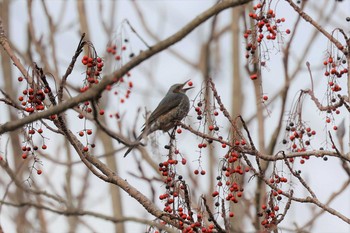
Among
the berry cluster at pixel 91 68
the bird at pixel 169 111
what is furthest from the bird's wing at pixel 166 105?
the berry cluster at pixel 91 68

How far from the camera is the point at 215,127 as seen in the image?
3.97 m

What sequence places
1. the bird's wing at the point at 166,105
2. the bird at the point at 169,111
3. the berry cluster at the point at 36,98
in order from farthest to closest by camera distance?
the bird's wing at the point at 166,105, the bird at the point at 169,111, the berry cluster at the point at 36,98

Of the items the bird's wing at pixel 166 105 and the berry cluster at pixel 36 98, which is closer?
the berry cluster at pixel 36 98

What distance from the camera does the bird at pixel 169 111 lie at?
5.02 meters

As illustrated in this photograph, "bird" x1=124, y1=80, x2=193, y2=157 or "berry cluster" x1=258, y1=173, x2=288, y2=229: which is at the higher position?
"bird" x1=124, y1=80, x2=193, y2=157

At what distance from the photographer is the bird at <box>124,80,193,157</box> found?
198 inches

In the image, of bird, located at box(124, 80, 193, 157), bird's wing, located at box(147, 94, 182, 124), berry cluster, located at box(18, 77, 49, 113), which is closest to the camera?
berry cluster, located at box(18, 77, 49, 113)

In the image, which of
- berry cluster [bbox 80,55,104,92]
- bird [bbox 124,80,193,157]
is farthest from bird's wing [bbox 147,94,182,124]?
berry cluster [bbox 80,55,104,92]

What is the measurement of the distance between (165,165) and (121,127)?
2.47 metres

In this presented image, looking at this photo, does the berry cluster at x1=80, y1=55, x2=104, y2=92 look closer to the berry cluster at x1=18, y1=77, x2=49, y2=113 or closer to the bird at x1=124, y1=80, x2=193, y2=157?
the berry cluster at x1=18, y1=77, x2=49, y2=113

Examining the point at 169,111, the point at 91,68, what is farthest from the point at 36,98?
the point at 169,111

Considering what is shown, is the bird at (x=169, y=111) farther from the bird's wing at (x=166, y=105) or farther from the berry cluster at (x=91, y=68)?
the berry cluster at (x=91, y=68)

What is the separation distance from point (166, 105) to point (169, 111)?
10.1 inches

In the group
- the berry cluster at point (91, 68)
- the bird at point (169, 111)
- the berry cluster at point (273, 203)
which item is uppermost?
the bird at point (169, 111)
